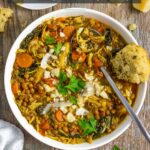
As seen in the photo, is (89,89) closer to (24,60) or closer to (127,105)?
(127,105)

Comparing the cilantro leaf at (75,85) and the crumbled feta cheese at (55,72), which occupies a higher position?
the crumbled feta cheese at (55,72)

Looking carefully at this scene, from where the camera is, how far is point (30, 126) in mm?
4250

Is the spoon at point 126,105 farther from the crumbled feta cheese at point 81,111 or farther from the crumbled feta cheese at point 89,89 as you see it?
the crumbled feta cheese at point 81,111

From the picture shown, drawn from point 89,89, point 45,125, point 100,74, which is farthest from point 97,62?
point 45,125

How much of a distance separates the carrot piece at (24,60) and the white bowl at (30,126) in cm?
5

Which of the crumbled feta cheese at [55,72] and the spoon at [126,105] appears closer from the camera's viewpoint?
the spoon at [126,105]

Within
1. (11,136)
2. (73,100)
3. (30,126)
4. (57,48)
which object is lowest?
(11,136)

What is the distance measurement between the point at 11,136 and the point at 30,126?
0.23m

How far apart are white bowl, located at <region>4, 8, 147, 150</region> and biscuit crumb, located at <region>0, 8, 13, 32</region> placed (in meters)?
0.24

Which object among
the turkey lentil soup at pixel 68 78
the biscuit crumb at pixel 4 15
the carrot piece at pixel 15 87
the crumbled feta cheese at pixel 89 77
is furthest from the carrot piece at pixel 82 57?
the biscuit crumb at pixel 4 15

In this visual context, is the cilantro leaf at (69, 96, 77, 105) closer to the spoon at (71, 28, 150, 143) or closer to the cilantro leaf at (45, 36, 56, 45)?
the spoon at (71, 28, 150, 143)

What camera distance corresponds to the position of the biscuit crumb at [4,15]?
4285 mm

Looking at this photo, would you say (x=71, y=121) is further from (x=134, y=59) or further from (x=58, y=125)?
(x=134, y=59)

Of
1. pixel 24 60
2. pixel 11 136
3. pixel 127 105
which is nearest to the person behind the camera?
pixel 127 105
